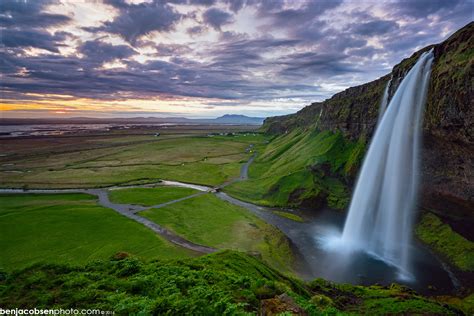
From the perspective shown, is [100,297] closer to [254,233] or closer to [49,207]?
[254,233]

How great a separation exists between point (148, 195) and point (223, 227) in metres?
30.2

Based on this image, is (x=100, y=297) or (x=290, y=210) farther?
(x=290, y=210)

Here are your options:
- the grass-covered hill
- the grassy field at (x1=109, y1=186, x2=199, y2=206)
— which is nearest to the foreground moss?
the grass-covered hill

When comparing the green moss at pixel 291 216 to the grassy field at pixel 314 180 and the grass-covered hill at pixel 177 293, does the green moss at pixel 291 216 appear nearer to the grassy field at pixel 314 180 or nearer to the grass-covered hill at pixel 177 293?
the grassy field at pixel 314 180

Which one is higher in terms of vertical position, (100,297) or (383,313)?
(100,297)

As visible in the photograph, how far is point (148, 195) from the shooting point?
71438mm

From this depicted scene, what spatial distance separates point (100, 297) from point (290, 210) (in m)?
51.7

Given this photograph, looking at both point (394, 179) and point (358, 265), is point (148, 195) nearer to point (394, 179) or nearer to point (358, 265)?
point (358, 265)

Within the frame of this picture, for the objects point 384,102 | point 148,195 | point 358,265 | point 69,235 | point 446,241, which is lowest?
point 69,235

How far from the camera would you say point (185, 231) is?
47.6m

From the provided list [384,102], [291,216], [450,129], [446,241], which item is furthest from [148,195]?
[450,129]

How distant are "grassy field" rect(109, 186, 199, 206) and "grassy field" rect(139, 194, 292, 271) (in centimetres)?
633

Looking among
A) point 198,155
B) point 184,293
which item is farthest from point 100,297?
point 198,155

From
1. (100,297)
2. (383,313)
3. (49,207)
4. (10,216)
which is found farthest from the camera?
(49,207)
